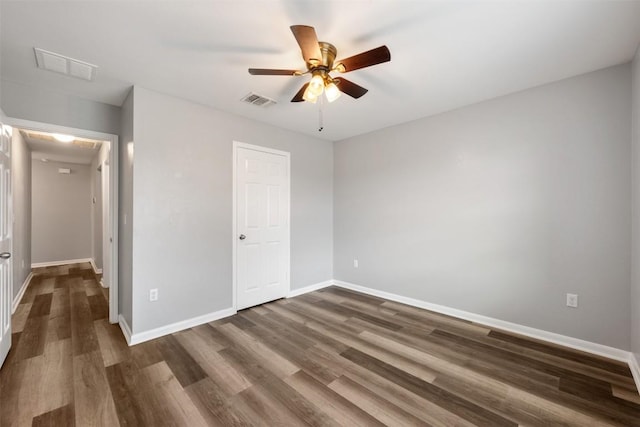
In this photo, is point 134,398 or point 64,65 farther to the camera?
point 64,65

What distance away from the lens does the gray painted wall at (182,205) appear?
2.64 m

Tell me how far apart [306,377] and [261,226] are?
6.85 ft

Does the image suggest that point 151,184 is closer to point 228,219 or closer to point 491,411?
point 228,219

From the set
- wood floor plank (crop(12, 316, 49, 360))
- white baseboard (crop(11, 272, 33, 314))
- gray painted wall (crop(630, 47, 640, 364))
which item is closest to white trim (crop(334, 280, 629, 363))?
gray painted wall (crop(630, 47, 640, 364))

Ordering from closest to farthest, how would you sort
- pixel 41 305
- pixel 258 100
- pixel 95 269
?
pixel 258 100 → pixel 41 305 → pixel 95 269

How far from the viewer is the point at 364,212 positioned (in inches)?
166

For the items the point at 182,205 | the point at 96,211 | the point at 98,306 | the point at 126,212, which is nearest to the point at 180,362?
the point at 182,205

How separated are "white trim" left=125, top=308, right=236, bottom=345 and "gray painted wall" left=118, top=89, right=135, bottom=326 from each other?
15 cm

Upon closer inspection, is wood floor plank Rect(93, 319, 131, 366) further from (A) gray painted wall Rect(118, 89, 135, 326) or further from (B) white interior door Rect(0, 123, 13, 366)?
(B) white interior door Rect(0, 123, 13, 366)

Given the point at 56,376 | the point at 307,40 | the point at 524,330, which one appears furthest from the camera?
the point at 524,330

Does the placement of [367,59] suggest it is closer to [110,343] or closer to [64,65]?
[64,65]

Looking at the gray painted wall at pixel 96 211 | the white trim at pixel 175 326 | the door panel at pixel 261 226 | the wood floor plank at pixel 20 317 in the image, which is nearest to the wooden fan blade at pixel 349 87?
the door panel at pixel 261 226

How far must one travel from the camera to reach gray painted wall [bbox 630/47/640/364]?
6.65 ft

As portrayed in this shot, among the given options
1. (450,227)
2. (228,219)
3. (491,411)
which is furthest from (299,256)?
(491,411)
